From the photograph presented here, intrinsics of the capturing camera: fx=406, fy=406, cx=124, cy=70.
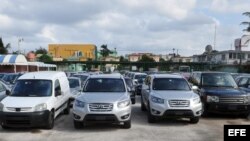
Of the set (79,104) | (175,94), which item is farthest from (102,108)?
(175,94)

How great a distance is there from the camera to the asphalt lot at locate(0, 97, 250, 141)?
37.3 ft

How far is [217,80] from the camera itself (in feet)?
55.8

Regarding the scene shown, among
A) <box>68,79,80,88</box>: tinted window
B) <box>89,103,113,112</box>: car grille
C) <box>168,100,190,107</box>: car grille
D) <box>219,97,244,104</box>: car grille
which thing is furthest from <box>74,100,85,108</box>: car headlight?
<box>68,79,80,88</box>: tinted window

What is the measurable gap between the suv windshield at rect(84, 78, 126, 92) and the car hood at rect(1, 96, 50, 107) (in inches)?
66.6

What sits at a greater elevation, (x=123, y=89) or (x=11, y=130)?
(x=123, y=89)

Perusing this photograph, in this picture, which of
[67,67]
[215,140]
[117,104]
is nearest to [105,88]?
[117,104]

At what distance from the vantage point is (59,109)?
14.6 metres

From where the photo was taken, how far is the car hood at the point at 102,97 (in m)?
12.6

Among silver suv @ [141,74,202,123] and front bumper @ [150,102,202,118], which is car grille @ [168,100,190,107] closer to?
silver suv @ [141,74,202,123]

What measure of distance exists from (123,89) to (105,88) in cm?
62

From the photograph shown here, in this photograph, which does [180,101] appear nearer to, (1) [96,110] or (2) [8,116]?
(1) [96,110]

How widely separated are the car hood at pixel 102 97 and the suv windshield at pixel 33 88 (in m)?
1.32

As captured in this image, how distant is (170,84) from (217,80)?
8.99ft

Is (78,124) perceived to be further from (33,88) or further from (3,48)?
(3,48)
